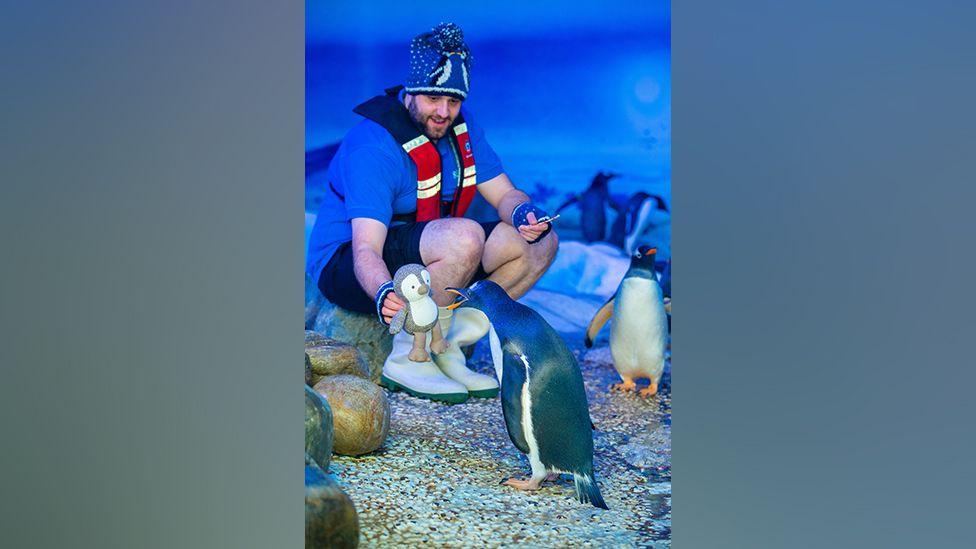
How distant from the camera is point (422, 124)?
337cm

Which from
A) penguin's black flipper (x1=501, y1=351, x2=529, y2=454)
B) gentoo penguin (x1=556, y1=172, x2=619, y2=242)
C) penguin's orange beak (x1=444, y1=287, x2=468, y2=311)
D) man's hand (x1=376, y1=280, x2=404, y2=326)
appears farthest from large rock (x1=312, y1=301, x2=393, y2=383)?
gentoo penguin (x1=556, y1=172, x2=619, y2=242)

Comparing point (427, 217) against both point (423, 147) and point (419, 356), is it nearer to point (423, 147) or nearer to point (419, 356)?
point (423, 147)

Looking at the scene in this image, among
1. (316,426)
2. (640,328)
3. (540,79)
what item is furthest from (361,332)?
(540,79)

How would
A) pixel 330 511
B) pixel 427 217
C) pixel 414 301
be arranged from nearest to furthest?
pixel 330 511 < pixel 414 301 < pixel 427 217

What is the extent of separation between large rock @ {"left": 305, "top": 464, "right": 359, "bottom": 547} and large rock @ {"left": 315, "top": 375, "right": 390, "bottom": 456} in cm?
17

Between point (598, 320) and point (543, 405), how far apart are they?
0.44 m

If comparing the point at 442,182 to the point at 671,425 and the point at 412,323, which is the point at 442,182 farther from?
the point at 671,425

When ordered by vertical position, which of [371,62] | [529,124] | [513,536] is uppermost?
[371,62]

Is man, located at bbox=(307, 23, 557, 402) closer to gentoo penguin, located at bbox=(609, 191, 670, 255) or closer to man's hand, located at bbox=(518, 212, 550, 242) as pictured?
man's hand, located at bbox=(518, 212, 550, 242)

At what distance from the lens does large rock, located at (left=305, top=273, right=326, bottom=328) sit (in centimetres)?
346

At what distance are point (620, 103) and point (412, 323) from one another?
1.01 m

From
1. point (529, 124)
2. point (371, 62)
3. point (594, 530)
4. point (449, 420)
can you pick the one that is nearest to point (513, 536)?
point (594, 530)

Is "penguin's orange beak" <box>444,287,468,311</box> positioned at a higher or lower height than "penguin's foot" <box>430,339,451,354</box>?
higher

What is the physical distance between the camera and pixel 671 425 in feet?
10.0
